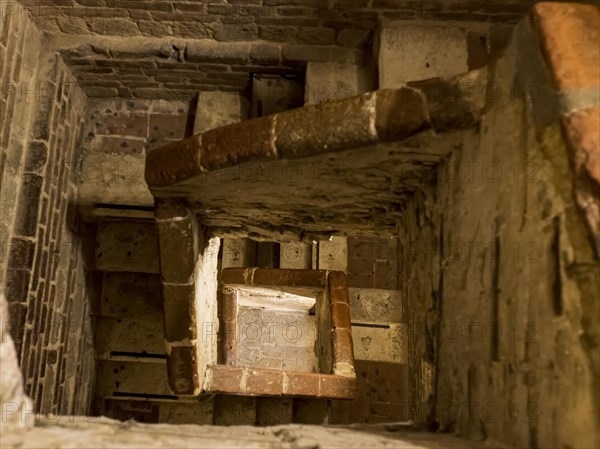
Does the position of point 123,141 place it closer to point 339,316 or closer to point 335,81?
point 335,81

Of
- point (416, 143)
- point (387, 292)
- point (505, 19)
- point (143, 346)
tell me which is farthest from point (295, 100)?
point (387, 292)

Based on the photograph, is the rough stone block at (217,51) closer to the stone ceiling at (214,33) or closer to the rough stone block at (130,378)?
the stone ceiling at (214,33)

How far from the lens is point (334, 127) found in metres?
2.04

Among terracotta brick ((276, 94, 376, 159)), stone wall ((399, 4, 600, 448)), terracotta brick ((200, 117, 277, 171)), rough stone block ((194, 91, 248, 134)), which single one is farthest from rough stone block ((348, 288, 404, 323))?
terracotta brick ((276, 94, 376, 159))

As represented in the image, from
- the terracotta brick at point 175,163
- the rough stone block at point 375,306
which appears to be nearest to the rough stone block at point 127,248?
the terracotta brick at point 175,163

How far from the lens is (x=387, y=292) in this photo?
22.1 feet

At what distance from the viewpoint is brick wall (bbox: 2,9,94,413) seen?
3119 millimetres

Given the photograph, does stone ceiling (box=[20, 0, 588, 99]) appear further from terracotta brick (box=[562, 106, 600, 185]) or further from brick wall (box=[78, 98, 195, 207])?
terracotta brick (box=[562, 106, 600, 185])

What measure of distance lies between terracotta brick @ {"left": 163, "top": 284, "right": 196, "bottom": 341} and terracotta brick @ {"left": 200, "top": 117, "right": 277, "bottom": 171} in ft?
3.25

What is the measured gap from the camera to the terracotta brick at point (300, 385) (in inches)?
150

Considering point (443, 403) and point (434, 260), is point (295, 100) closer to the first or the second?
point (434, 260)

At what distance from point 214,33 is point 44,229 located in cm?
167

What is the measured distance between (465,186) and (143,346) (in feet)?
9.39

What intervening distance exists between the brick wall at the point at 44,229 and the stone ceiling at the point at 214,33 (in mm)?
240
